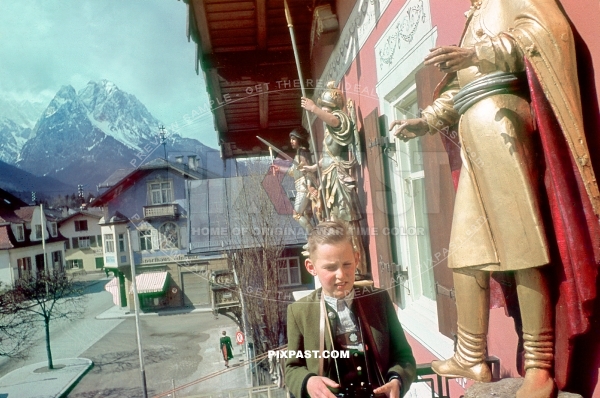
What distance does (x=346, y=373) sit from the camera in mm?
776

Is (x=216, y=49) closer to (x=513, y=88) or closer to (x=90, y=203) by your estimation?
(x=90, y=203)

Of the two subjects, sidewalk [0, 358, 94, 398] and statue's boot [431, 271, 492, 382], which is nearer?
statue's boot [431, 271, 492, 382]

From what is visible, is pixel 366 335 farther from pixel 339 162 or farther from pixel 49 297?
pixel 49 297

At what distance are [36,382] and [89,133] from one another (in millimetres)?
633

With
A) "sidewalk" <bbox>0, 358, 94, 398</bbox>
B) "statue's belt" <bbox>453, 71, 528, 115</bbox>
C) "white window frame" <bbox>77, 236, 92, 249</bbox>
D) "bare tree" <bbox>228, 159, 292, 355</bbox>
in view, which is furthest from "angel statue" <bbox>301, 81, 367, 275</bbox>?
"sidewalk" <bbox>0, 358, 94, 398</bbox>

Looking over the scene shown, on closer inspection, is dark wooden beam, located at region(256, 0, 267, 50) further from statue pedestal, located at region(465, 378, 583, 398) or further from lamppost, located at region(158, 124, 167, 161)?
statue pedestal, located at region(465, 378, 583, 398)

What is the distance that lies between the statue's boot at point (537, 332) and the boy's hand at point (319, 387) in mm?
268

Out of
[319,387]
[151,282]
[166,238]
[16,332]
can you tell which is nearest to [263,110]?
[166,238]

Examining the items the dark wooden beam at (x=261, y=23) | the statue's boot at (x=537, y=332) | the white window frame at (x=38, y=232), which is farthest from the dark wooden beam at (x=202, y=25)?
the statue's boot at (x=537, y=332)

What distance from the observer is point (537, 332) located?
654 millimetres

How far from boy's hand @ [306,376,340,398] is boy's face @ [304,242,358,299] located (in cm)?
13

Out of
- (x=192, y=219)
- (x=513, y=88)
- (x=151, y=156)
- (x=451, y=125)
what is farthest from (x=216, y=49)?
(x=513, y=88)

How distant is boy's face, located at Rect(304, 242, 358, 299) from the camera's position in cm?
73

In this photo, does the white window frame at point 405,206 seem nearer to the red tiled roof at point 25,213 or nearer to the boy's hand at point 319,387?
the boy's hand at point 319,387
